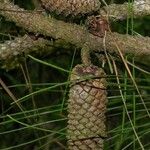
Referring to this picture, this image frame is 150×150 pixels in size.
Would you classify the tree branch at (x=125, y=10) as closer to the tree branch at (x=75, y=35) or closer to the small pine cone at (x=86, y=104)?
the tree branch at (x=75, y=35)

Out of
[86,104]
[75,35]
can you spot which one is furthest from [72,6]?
[86,104]

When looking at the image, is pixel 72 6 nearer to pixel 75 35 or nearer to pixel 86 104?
pixel 75 35

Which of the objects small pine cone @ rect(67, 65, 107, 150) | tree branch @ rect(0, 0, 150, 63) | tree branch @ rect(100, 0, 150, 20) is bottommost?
small pine cone @ rect(67, 65, 107, 150)

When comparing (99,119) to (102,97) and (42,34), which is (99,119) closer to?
(102,97)

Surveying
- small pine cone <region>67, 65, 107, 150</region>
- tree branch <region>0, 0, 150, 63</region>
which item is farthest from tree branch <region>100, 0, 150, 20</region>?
small pine cone <region>67, 65, 107, 150</region>

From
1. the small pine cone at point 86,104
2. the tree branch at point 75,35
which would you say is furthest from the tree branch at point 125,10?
the small pine cone at point 86,104

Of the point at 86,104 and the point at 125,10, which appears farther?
the point at 125,10

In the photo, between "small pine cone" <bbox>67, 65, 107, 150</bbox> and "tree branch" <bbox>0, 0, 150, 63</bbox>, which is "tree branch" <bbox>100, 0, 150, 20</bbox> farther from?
"small pine cone" <bbox>67, 65, 107, 150</bbox>
